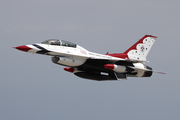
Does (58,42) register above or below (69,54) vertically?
above

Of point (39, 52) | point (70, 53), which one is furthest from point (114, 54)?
point (39, 52)

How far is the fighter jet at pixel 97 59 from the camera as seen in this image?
26188mm

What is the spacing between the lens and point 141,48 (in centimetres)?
3078

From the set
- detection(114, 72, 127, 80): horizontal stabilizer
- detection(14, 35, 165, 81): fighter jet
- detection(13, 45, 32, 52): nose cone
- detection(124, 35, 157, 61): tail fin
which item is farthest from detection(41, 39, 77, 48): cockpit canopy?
detection(124, 35, 157, 61): tail fin

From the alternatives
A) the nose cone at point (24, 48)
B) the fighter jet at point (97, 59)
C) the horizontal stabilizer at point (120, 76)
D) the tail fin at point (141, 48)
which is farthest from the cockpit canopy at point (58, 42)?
the tail fin at point (141, 48)

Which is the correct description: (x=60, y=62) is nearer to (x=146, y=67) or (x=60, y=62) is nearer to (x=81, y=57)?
(x=81, y=57)

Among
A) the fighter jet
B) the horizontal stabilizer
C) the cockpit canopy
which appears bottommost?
the horizontal stabilizer

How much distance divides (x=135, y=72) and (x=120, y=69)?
7.43 feet

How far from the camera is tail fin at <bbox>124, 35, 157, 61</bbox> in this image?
30.5m

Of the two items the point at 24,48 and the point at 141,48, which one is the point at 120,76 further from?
the point at 24,48

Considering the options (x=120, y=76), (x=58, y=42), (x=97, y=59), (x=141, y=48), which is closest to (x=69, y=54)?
(x=58, y=42)

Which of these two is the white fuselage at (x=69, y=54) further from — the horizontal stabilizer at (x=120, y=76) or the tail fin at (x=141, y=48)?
the tail fin at (x=141, y=48)

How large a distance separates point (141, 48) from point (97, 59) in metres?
5.60

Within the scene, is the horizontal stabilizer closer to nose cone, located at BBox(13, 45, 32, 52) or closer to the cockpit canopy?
the cockpit canopy
